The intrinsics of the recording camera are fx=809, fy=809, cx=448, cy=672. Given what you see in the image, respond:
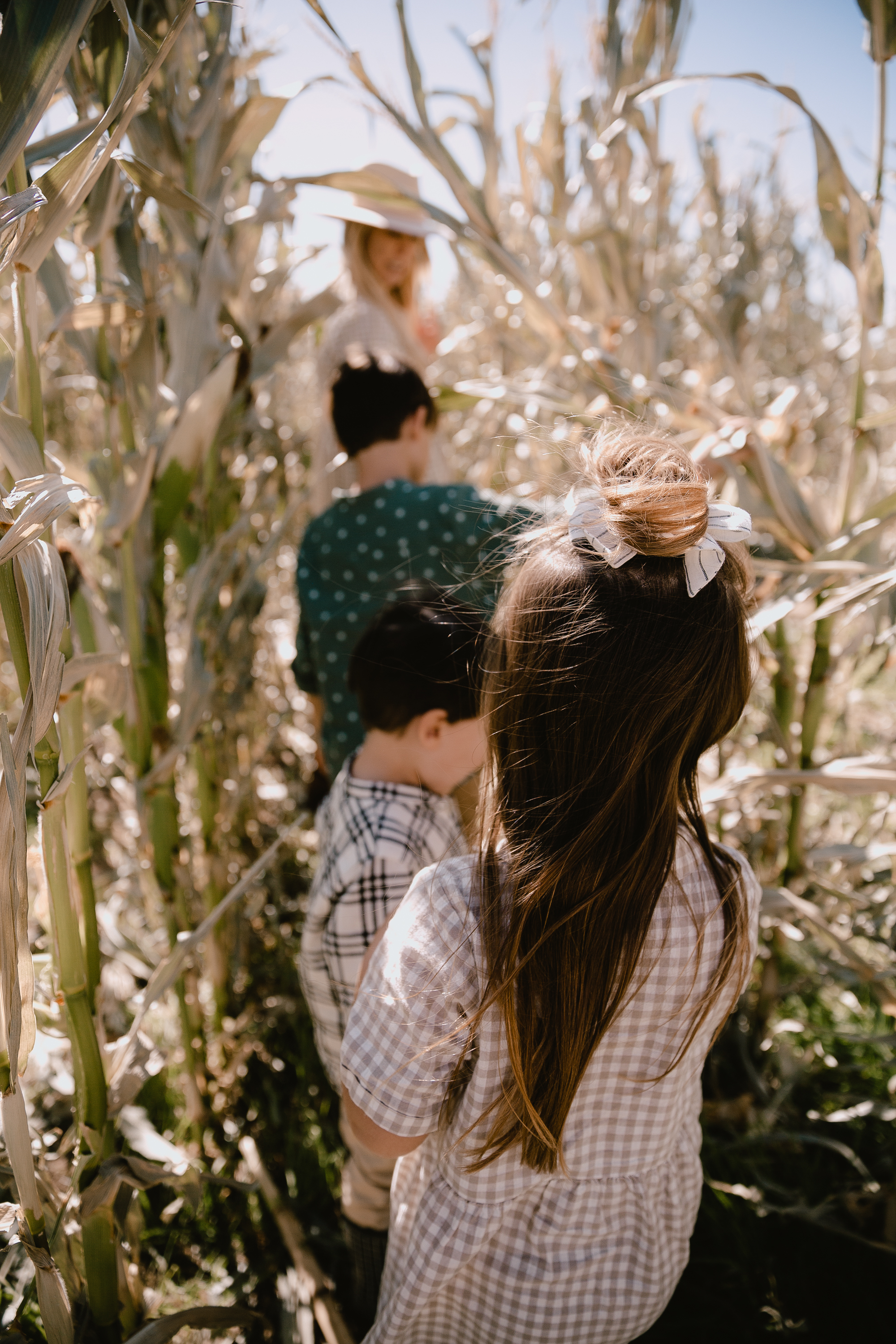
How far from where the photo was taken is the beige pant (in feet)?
3.09

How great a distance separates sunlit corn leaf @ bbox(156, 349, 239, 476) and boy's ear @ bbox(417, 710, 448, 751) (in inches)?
16.3

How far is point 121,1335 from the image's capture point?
2.70 feet

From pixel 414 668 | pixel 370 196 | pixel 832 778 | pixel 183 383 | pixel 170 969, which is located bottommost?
pixel 170 969

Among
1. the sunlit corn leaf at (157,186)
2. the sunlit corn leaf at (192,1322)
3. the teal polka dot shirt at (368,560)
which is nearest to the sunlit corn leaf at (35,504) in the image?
the sunlit corn leaf at (157,186)

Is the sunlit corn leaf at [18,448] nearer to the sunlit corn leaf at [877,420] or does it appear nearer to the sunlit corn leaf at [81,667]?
the sunlit corn leaf at [81,667]

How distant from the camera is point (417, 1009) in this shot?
2.01 feet

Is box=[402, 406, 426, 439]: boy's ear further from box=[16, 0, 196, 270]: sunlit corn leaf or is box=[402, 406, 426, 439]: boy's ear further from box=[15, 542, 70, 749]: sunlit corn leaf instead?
box=[15, 542, 70, 749]: sunlit corn leaf

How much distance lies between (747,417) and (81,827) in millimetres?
971

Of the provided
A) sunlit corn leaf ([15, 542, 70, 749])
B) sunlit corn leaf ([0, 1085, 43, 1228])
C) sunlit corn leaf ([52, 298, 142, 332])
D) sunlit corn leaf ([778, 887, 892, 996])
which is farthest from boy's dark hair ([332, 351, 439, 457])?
sunlit corn leaf ([0, 1085, 43, 1228])

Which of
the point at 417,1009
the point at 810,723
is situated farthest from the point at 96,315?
the point at 810,723

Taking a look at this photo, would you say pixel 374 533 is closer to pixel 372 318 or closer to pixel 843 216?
pixel 372 318

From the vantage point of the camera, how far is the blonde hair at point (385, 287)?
152 centimetres

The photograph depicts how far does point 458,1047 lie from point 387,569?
73 cm

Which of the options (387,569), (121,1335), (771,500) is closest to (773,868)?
(771,500)
